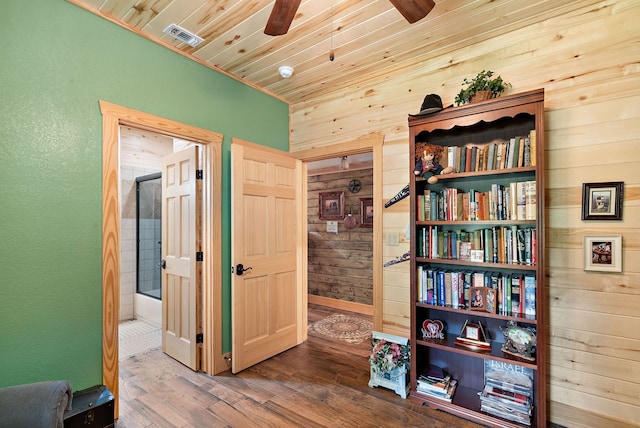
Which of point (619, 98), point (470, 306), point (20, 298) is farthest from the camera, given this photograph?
point (470, 306)

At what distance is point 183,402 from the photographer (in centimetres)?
227

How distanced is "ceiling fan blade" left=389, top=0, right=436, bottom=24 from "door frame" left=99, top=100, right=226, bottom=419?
1.83m

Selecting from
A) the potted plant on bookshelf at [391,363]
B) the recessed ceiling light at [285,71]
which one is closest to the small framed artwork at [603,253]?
the potted plant on bookshelf at [391,363]

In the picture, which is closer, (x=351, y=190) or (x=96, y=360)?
(x=96, y=360)

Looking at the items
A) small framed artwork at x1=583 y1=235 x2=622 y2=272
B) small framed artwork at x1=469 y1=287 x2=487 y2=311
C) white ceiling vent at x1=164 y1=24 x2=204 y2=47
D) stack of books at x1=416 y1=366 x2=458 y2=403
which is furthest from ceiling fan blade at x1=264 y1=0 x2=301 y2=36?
stack of books at x1=416 y1=366 x2=458 y2=403

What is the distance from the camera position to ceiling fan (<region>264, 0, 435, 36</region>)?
1479 millimetres

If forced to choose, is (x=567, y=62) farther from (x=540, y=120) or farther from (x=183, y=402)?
(x=183, y=402)

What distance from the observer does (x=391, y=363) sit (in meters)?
2.39

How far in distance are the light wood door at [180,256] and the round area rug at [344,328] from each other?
1.57 m

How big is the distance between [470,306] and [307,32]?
231cm

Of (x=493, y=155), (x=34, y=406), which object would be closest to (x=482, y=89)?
(x=493, y=155)

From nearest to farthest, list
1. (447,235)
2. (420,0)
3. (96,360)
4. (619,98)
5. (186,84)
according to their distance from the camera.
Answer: (420,0), (619,98), (96,360), (447,235), (186,84)

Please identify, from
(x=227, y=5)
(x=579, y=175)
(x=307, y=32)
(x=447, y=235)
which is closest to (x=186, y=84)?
(x=227, y=5)

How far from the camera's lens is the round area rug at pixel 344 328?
11.9 ft
